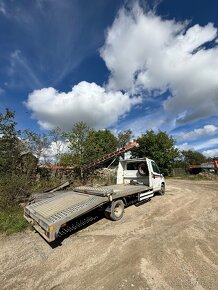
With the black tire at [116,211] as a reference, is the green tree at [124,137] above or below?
above

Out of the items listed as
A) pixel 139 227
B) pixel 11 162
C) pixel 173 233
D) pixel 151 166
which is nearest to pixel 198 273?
pixel 173 233

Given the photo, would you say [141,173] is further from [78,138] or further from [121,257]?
[78,138]

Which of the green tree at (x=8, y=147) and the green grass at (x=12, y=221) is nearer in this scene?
the green grass at (x=12, y=221)

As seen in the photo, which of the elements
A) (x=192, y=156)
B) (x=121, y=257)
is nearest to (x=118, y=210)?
(x=121, y=257)

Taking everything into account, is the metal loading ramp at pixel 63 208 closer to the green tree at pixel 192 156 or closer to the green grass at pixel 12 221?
the green grass at pixel 12 221

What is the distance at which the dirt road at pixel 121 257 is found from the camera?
11.3 ft

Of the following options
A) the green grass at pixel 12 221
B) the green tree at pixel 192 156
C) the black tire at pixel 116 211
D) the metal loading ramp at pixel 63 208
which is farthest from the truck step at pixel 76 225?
the green tree at pixel 192 156

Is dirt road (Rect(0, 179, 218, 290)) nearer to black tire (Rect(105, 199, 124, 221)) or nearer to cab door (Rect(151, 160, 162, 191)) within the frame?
black tire (Rect(105, 199, 124, 221))

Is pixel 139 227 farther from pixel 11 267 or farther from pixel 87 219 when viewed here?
pixel 11 267

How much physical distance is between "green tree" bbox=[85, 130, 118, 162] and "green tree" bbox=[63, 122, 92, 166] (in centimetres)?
48

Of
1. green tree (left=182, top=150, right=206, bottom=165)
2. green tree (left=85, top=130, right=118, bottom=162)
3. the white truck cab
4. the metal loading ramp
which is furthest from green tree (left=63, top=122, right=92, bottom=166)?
green tree (left=182, top=150, right=206, bottom=165)

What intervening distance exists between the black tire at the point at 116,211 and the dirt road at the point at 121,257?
0.20 m

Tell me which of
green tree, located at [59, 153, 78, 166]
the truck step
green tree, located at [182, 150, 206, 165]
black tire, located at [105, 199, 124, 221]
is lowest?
the truck step

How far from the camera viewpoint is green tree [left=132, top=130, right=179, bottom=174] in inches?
1211
